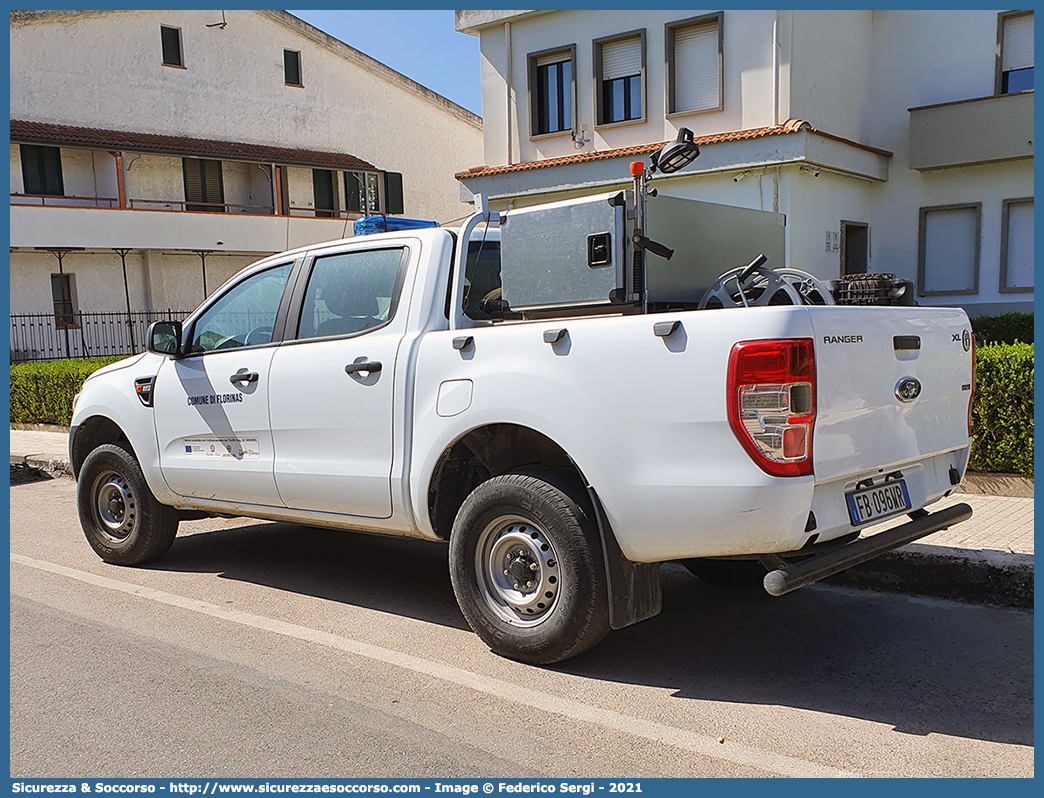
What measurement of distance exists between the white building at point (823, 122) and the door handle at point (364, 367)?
1304 cm

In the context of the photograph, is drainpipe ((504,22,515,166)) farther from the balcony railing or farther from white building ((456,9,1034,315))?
the balcony railing

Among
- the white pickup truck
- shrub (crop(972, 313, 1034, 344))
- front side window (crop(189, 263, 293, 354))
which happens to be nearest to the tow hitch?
the white pickup truck

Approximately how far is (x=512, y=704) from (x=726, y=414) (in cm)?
151

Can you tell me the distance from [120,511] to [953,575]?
17.4ft

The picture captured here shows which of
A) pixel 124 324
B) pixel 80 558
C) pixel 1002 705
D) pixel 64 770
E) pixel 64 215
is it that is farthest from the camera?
pixel 124 324

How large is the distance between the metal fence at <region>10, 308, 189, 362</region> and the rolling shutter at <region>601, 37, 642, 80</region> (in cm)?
1677

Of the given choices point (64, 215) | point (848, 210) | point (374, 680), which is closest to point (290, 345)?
point (374, 680)

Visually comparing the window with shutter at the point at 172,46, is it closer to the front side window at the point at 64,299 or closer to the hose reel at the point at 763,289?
the front side window at the point at 64,299

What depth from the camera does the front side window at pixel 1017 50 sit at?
17.6 meters

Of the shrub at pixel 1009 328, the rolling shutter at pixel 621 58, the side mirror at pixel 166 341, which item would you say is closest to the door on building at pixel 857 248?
the shrub at pixel 1009 328

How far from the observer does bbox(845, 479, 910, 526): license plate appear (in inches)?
162

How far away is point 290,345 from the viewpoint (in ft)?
18.5

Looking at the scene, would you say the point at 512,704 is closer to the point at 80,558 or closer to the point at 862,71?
the point at 80,558

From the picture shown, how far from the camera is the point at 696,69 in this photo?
719 inches
